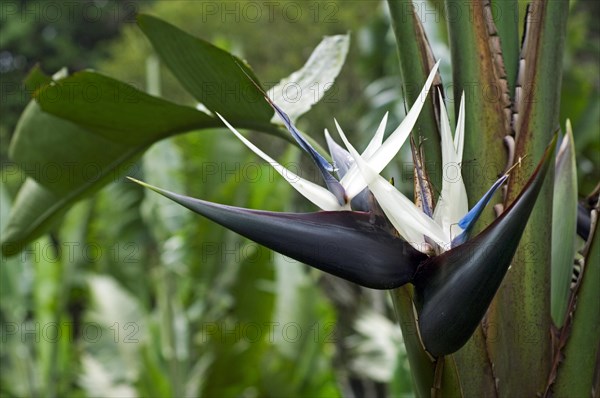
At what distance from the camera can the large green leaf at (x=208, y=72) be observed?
0.83m

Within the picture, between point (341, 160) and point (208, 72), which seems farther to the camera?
point (208, 72)

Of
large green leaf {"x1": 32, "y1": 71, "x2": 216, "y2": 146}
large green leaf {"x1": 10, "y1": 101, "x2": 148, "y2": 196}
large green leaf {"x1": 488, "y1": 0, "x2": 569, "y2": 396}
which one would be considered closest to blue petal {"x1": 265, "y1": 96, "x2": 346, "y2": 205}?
large green leaf {"x1": 488, "y1": 0, "x2": 569, "y2": 396}

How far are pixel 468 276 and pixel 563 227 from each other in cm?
30

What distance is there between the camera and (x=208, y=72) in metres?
0.88

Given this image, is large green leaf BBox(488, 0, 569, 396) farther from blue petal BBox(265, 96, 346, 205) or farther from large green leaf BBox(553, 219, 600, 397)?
blue petal BBox(265, 96, 346, 205)

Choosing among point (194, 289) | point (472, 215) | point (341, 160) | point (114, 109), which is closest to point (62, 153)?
point (114, 109)

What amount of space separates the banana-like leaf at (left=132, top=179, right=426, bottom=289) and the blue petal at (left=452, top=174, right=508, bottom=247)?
1.3 inches

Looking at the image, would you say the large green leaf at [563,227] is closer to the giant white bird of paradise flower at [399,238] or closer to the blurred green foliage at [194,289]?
the giant white bird of paradise flower at [399,238]

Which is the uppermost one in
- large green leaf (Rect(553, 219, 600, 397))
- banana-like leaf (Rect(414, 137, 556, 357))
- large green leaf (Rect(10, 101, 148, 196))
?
banana-like leaf (Rect(414, 137, 556, 357))

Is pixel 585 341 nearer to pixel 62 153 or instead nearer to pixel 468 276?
pixel 468 276

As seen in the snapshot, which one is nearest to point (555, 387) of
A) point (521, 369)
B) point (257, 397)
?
point (521, 369)

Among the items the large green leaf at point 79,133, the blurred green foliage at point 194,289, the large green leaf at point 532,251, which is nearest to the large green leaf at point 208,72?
the large green leaf at point 79,133

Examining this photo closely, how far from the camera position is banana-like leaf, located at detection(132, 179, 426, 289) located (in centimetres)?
51

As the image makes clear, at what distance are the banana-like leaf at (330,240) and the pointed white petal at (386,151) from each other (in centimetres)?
3
